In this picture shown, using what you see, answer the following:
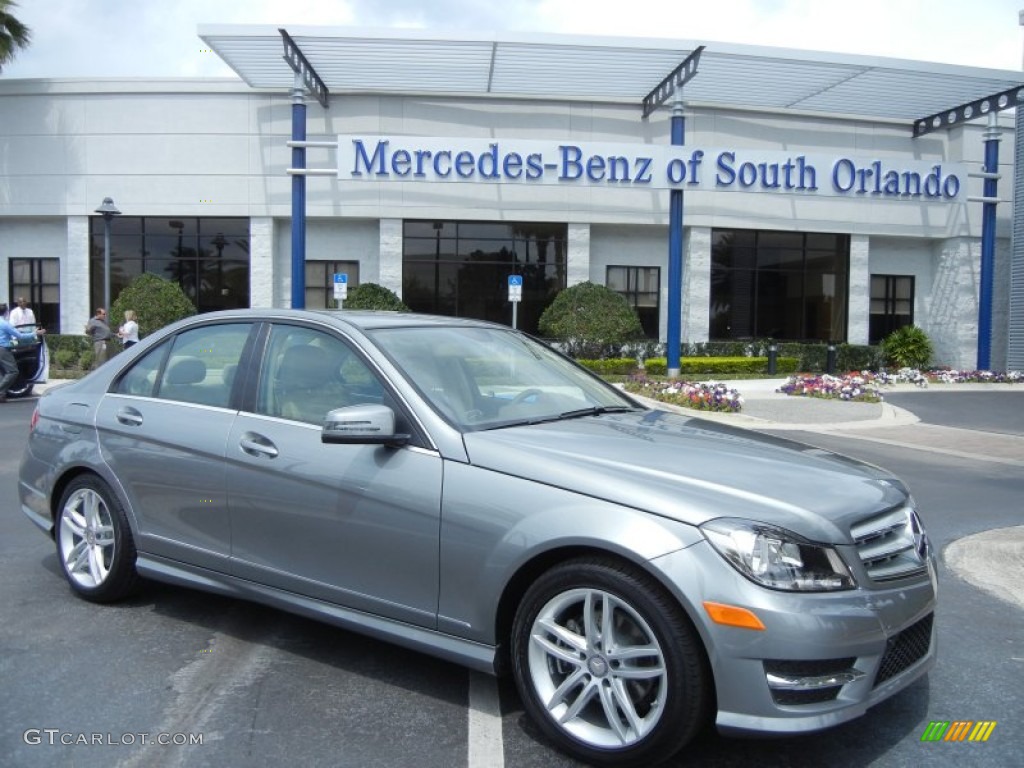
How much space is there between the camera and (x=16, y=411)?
14680mm

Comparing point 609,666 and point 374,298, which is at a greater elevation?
point 374,298

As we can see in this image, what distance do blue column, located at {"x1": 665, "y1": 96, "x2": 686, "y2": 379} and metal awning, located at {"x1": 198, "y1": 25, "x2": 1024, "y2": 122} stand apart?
159cm

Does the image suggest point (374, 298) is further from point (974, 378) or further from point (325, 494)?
point (325, 494)

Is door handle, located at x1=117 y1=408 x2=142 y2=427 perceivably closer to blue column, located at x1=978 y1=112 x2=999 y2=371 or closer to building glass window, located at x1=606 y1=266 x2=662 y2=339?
building glass window, located at x1=606 y1=266 x2=662 y2=339

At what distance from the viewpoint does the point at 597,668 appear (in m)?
3.12

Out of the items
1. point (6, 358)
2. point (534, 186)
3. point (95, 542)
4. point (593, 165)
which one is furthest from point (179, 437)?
point (534, 186)

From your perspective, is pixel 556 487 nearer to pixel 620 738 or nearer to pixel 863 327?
pixel 620 738

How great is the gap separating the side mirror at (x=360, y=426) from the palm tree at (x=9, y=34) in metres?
27.4

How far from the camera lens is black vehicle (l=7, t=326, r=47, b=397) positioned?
16.5 meters

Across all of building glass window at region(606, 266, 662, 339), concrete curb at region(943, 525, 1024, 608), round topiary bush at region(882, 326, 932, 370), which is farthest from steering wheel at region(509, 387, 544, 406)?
round topiary bush at region(882, 326, 932, 370)

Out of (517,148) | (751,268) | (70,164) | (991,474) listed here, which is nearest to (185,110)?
(70,164)

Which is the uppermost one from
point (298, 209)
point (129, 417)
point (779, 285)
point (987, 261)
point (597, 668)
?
point (298, 209)

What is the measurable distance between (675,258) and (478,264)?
6.43 metres

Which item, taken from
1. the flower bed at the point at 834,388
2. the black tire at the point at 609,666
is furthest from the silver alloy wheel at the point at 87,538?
the flower bed at the point at 834,388
